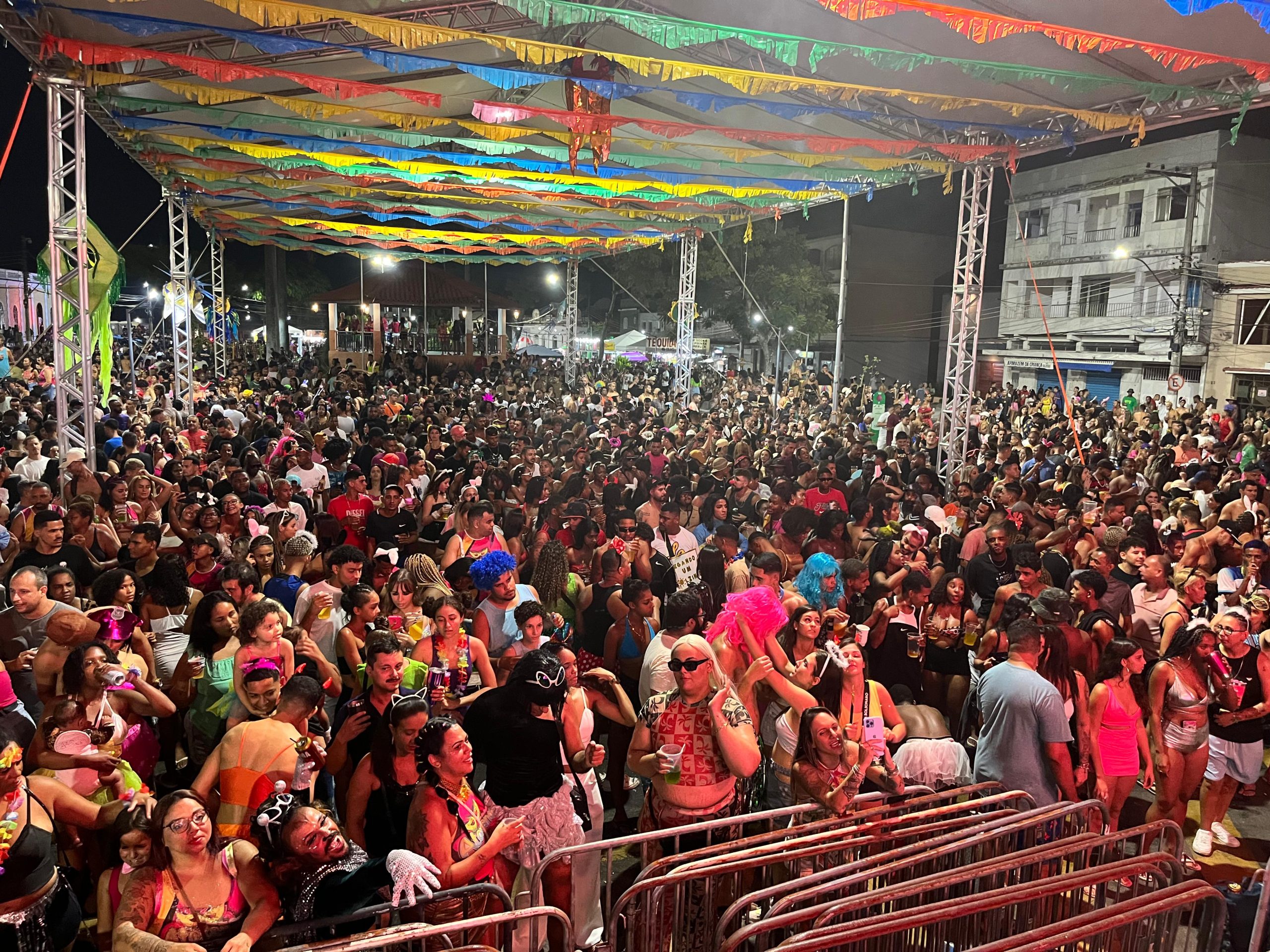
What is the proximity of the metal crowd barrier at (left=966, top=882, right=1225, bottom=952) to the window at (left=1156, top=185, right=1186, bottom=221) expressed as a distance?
1122 inches

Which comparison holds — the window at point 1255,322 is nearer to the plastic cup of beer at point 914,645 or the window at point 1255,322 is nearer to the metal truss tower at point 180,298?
the plastic cup of beer at point 914,645

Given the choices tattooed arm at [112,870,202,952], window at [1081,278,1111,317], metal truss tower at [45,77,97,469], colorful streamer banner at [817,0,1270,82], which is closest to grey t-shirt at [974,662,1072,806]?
tattooed arm at [112,870,202,952]

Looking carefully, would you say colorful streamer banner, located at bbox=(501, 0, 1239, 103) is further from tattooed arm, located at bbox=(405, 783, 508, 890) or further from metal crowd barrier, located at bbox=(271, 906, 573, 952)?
metal crowd barrier, located at bbox=(271, 906, 573, 952)

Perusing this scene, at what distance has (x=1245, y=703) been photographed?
15.7ft

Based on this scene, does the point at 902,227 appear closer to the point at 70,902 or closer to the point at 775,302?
the point at 775,302

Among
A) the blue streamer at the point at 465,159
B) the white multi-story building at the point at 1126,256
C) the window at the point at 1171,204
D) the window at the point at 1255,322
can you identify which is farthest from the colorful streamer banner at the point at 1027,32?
the window at the point at 1171,204

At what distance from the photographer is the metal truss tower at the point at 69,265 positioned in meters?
8.59

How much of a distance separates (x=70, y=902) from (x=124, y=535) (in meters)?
4.41

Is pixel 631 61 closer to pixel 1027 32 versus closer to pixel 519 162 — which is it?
pixel 1027 32

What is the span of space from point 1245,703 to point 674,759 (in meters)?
3.35

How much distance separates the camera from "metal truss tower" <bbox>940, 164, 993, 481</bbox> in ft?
35.3

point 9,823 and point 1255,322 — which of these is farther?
point 1255,322

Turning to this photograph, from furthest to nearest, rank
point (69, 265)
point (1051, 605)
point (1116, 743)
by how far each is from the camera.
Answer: point (69, 265) < point (1051, 605) < point (1116, 743)

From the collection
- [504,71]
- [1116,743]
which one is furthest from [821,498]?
[504,71]
